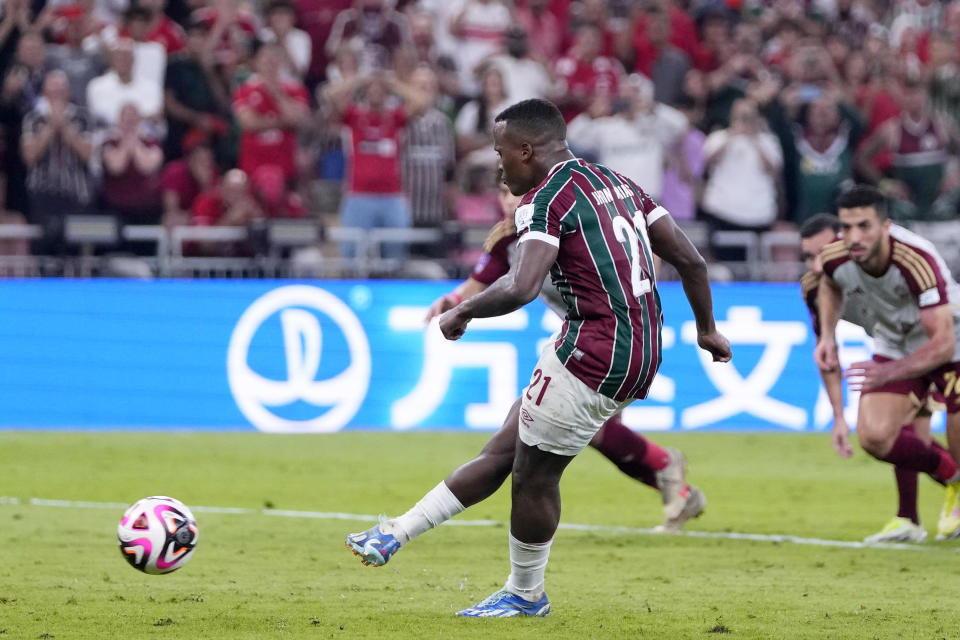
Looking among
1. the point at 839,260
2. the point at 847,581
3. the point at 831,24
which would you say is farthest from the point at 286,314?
the point at 831,24

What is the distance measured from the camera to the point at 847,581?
319 inches

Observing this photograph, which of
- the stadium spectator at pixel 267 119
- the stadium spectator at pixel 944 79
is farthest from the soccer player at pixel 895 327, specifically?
the stadium spectator at pixel 944 79

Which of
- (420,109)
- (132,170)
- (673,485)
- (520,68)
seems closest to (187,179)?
(132,170)

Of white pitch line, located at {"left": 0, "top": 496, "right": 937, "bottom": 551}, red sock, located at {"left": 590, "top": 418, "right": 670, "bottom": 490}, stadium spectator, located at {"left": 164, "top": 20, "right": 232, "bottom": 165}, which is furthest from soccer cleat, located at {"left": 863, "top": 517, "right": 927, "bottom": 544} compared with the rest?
stadium spectator, located at {"left": 164, "top": 20, "right": 232, "bottom": 165}

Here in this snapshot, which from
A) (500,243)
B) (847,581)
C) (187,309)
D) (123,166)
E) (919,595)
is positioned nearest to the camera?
(919,595)

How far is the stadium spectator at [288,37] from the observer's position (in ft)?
57.1

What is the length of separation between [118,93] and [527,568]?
37.2 feet

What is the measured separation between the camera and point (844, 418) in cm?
978

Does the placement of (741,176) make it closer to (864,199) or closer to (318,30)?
(318,30)

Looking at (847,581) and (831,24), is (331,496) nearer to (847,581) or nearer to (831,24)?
(847,581)

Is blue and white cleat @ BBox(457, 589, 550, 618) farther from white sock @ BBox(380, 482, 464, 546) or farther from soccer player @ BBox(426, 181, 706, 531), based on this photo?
soccer player @ BBox(426, 181, 706, 531)

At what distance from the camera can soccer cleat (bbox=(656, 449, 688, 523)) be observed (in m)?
9.82

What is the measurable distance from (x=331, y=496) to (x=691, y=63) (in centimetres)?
958

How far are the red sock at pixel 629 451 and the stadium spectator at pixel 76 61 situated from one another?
30.2 feet
